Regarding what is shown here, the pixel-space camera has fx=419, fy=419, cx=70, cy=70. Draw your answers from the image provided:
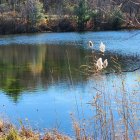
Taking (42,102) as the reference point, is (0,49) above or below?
below

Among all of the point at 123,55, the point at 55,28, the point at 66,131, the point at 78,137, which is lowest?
the point at 55,28

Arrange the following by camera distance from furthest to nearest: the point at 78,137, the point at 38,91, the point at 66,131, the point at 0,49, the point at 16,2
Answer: the point at 16,2 → the point at 0,49 → the point at 38,91 → the point at 66,131 → the point at 78,137

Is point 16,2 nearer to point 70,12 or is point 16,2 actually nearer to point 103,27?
point 70,12

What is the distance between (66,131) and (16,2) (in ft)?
152

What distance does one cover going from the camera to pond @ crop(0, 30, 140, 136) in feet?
22.5

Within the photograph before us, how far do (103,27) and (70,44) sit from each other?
15660 mm

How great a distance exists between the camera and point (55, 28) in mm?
46125

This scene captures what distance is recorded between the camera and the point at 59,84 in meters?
15.1

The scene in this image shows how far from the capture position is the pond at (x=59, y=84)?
685cm

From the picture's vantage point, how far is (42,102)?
41.6 ft

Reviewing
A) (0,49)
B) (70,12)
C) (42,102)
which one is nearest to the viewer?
(42,102)

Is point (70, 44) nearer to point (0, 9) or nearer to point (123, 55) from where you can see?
point (123, 55)

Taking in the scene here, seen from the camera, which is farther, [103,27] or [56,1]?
[56,1]

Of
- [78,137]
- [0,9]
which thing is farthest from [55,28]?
[78,137]
